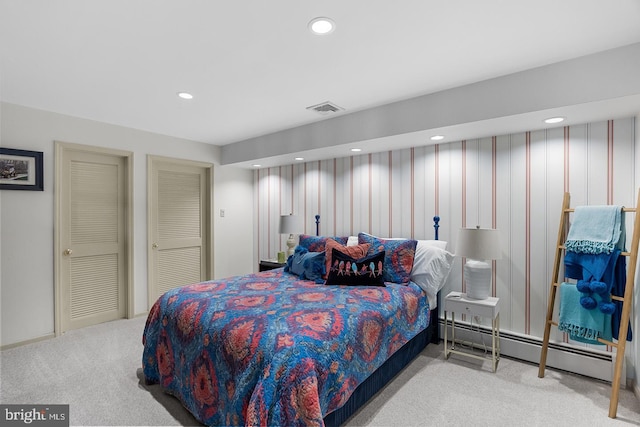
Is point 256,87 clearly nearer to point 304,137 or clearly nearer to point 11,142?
point 304,137

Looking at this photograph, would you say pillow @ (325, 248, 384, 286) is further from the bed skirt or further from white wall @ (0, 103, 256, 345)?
white wall @ (0, 103, 256, 345)

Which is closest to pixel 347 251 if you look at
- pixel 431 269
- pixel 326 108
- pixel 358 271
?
pixel 358 271

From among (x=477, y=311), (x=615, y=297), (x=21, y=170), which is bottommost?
(x=477, y=311)

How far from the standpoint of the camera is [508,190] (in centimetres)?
308

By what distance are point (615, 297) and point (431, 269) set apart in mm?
1260

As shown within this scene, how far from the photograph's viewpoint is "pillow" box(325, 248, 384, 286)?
111 inches

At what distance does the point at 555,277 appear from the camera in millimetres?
2637

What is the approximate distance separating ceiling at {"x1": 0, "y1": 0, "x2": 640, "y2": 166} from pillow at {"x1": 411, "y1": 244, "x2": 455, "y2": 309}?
3.72ft

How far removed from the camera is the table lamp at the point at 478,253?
2.78 meters

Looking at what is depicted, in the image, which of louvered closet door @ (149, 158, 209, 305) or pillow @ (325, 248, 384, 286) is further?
louvered closet door @ (149, 158, 209, 305)

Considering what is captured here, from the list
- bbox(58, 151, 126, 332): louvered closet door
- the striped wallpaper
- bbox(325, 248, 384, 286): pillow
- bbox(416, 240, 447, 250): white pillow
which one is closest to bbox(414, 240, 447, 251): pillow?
bbox(416, 240, 447, 250): white pillow

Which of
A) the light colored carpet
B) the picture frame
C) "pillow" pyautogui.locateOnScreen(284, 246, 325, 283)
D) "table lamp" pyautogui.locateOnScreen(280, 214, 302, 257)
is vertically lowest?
the light colored carpet

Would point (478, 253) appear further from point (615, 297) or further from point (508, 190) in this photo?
point (615, 297)

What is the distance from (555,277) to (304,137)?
110 inches
